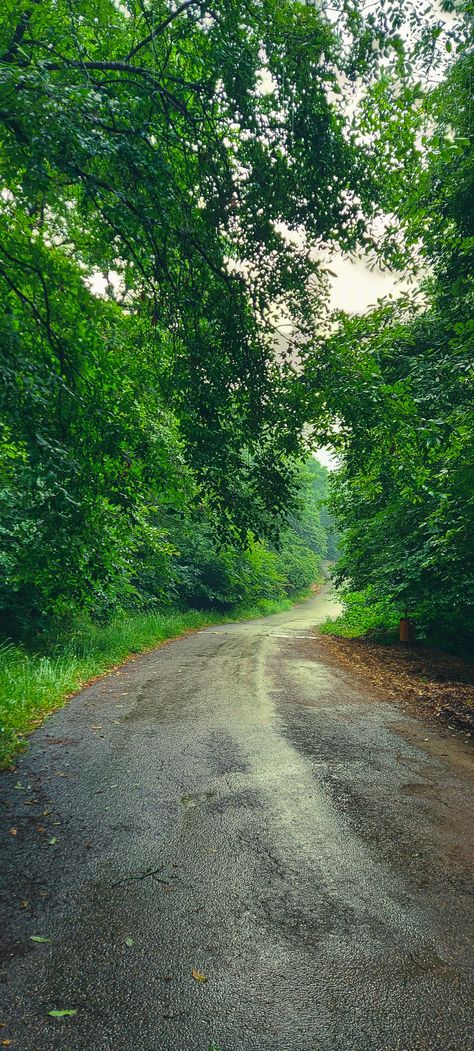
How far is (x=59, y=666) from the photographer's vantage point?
26.7ft

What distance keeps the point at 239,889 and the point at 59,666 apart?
6038 mm

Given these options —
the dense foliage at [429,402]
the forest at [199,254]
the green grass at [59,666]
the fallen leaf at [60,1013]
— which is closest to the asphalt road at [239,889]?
the fallen leaf at [60,1013]

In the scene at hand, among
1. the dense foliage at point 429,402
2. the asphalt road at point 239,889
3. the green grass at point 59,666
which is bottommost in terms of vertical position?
the asphalt road at point 239,889

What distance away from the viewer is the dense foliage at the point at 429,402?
5090 millimetres

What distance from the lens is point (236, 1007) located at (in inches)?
83.5

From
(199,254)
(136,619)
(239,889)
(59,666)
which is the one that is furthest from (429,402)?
(136,619)

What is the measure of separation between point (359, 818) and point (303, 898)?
1.07 m

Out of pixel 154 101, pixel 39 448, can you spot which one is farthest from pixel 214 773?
pixel 154 101

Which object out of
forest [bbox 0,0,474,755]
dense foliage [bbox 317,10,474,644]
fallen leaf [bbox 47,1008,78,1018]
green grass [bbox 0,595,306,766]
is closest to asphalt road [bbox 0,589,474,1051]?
fallen leaf [bbox 47,1008,78,1018]

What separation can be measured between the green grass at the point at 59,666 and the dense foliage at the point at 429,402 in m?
5.02

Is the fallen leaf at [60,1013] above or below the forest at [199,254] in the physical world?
below

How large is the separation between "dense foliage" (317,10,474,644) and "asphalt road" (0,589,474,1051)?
10.6ft

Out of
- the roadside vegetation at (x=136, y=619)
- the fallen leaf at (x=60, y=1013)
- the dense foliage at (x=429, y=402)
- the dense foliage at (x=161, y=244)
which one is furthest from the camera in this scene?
the roadside vegetation at (x=136, y=619)

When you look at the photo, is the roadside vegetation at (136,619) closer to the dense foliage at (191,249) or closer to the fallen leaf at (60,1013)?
the dense foliage at (191,249)
